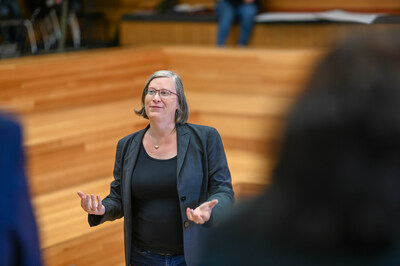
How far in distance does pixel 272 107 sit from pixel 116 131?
2.74 meters

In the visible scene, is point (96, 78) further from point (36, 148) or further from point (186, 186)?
point (186, 186)

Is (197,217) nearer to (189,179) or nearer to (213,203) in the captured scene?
(213,203)

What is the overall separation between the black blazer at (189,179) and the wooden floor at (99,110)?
0.72 metres

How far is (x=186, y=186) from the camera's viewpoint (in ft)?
5.16

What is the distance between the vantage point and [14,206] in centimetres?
69

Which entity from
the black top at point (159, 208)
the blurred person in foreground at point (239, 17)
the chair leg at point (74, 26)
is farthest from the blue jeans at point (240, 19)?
the black top at point (159, 208)

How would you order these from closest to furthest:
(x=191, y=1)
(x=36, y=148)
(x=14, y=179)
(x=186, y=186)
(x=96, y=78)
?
(x=14, y=179)
(x=186, y=186)
(x=36, y=148)
(x=96, y=78)
(x=191, y=1)

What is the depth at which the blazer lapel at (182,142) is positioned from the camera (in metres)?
1.60


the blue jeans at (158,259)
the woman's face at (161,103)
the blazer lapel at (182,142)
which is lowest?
the blue jeans at (158,259)

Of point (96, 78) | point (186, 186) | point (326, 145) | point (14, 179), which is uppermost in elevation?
point (326, 145)

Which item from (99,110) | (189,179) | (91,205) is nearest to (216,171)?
(189,179)

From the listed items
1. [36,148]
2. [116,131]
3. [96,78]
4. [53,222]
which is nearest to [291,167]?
[53,222]

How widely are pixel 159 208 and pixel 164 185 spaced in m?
0.07

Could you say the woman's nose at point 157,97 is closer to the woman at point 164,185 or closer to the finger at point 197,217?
the woman at point 164,185
